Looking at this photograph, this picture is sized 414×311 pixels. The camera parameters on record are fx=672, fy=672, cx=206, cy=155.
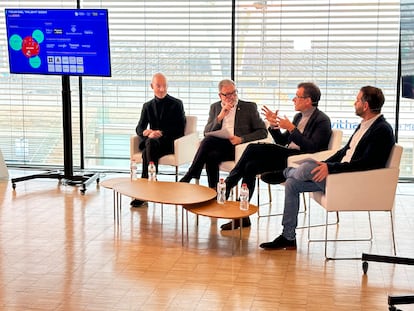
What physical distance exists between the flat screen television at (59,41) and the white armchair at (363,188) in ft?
10.9

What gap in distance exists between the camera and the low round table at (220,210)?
17.4 ft

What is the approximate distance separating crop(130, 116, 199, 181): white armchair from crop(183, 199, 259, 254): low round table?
1.50 m

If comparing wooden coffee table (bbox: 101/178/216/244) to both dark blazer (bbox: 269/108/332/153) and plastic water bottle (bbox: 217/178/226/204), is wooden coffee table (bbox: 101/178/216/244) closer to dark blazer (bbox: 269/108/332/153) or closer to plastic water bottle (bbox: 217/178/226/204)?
plastic water bottle (bbox: 217/178/226/204)

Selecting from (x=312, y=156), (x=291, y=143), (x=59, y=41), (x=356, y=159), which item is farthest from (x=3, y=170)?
(x=356, y=159)

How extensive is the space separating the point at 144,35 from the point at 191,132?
5.73 feet

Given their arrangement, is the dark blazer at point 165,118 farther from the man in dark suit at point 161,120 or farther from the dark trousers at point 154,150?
the dark trousers at point 154,150

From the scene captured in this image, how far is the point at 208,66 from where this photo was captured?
337 inches

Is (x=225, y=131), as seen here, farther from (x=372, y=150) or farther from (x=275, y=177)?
(x=372, y=150)

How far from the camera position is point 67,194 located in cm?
754

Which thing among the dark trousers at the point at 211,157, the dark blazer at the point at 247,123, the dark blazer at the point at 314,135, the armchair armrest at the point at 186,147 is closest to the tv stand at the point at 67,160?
the armchair armrest at the point at 186,147

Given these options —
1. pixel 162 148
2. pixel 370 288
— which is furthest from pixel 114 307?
pixel 162 148

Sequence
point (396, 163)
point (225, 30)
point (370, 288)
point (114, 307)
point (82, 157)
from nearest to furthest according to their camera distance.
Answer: point (114, 307), point (370, 288), point (396, 163), point (225, 30), point (82, 157)

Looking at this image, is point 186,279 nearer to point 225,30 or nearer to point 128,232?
point 128,232

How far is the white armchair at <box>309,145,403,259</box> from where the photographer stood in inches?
205
